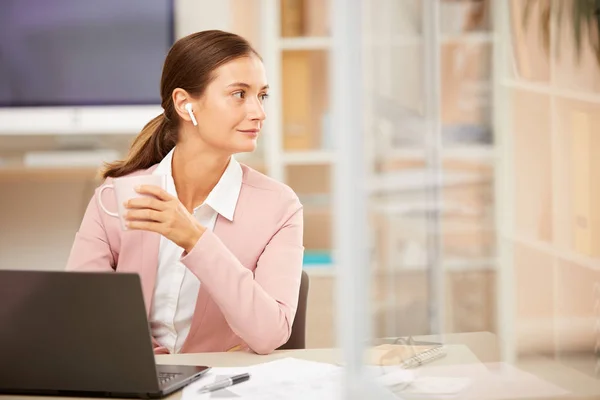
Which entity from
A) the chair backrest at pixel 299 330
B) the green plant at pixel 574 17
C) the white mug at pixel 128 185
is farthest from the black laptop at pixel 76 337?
the green plant at pixel 574 17

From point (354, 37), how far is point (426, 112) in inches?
3.9

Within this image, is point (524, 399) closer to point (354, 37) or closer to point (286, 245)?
point (354, 37)

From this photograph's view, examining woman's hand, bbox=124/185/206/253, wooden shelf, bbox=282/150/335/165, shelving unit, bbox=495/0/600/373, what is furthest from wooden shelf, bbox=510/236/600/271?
wooden shelf, bbox=282/150/335/165

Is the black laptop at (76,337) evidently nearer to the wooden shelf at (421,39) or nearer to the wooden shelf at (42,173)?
the wooden shelf at (421,39)

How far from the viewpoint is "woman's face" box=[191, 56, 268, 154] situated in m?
1.75

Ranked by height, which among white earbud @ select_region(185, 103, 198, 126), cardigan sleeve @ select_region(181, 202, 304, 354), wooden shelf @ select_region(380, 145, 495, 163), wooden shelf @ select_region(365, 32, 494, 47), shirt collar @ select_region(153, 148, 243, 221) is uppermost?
wooden shelf @ select_region(365, 32, 494, 47)

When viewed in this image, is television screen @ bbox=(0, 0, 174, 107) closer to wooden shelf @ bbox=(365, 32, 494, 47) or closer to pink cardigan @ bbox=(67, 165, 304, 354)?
pink cardigan @ bbox=(67, 165, 304, 354)

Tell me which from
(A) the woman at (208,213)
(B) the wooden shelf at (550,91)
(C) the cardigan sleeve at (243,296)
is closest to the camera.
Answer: (B) the wooden shelf at (550,91)

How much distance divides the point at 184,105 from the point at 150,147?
0.44 ft

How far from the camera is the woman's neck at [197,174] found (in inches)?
70.8

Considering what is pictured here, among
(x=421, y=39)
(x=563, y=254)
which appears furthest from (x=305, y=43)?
(x=563, y=254)

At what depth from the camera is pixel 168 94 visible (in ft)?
6.09

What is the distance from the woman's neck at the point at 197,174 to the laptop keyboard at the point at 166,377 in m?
0.53

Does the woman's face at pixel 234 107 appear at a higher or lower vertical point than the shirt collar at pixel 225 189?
higher
